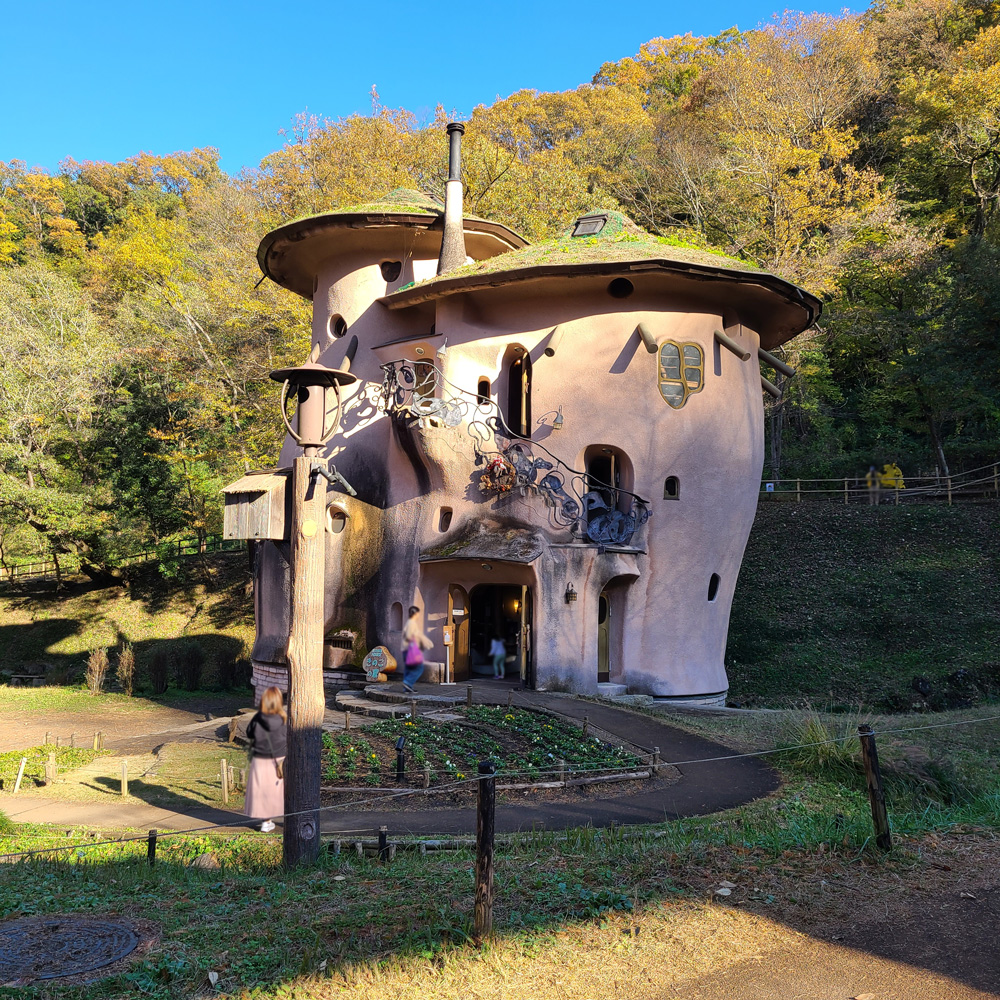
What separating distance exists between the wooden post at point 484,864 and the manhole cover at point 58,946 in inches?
90.6

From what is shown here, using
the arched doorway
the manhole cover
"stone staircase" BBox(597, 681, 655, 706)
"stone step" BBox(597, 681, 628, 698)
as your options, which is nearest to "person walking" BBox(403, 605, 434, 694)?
"stone staircase" BBox(597, 681, 655, 706)

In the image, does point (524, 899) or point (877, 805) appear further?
point (877, 805)

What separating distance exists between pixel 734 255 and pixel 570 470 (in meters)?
15.9

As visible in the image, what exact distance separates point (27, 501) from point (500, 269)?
2112cm

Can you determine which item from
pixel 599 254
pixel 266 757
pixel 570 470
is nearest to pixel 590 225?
pixel 599 254

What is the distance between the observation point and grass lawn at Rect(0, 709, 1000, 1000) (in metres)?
5.18

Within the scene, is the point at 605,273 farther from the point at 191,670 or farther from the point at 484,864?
the point at 191,670

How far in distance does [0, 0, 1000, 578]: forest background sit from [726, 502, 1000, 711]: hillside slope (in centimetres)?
515

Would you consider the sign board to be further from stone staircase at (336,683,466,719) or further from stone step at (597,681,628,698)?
stone step at (597,681,628,698)

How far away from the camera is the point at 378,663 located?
64.5 feet

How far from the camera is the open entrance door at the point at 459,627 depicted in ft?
65.4

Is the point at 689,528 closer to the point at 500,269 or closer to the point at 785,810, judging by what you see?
the point at 500,269

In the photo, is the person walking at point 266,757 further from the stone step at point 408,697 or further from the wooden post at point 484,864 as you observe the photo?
the stone step at point 408,697

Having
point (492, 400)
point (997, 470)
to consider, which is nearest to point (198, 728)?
point (492, 400)
